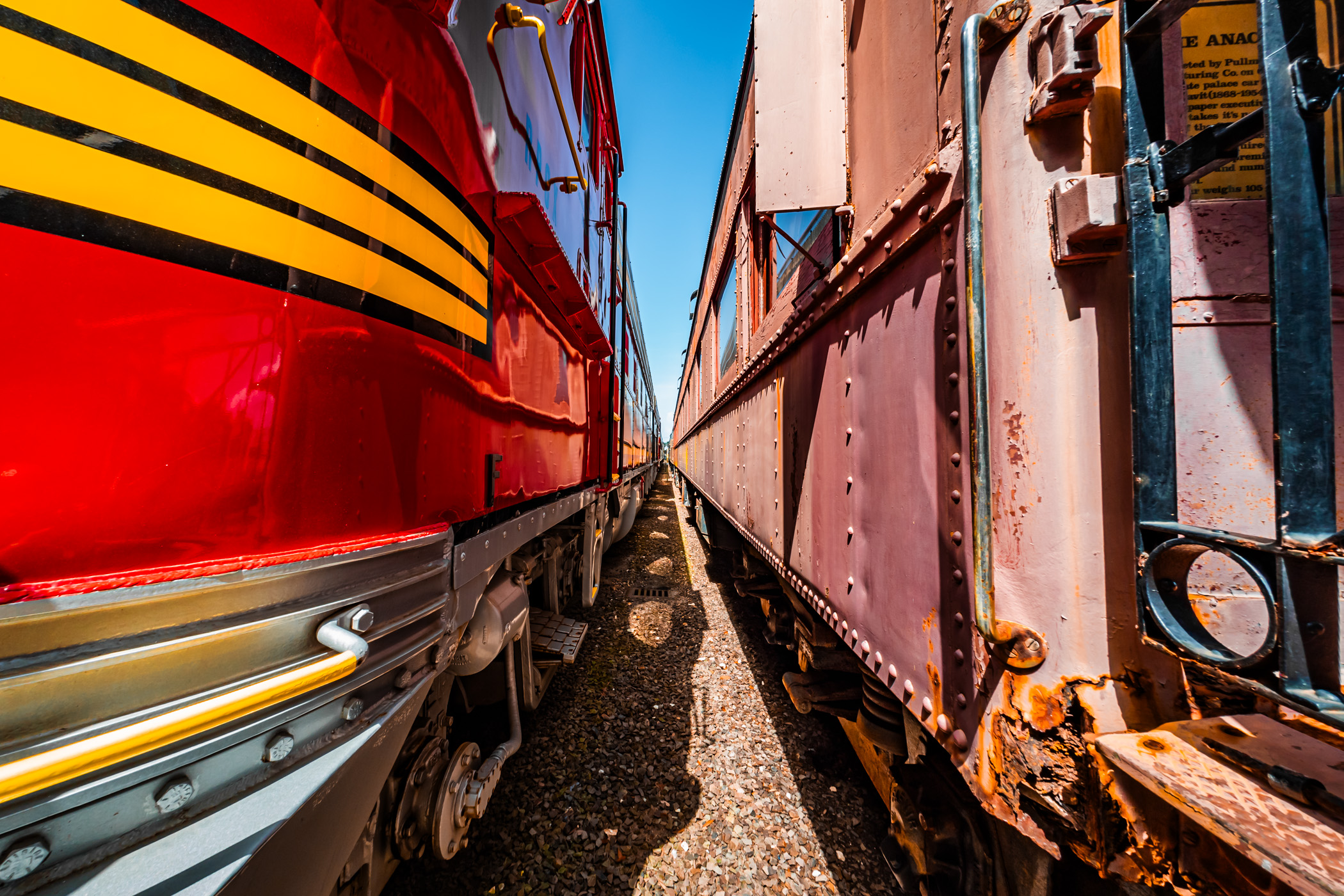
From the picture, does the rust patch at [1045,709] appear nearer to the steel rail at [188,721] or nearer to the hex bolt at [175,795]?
the steel rail at [188,721]

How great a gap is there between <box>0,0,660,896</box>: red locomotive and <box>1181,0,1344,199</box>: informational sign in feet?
5.67

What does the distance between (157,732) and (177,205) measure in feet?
2.53

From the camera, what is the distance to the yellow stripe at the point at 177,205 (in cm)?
63

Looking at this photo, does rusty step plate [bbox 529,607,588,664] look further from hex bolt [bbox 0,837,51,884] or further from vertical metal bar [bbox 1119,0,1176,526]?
vertical metal bar [bbox 1119,0,1176,526]

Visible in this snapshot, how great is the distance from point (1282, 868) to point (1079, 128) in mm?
1297

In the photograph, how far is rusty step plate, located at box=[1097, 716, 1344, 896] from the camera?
63cm

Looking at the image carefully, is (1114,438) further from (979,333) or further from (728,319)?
(728,319)

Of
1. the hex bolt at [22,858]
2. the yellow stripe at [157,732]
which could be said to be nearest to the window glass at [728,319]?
the yellow stripe at [157,732]

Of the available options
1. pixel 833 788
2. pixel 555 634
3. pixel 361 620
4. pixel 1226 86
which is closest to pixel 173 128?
pixel 361 620

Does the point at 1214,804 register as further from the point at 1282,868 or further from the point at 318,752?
the point at 318,752

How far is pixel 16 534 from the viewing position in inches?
24.0

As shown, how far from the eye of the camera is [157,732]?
0.58 m

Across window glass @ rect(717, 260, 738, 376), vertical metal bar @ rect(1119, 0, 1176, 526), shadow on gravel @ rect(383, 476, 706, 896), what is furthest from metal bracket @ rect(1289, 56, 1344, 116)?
window glass @ rect(717, 260, 738, 376)

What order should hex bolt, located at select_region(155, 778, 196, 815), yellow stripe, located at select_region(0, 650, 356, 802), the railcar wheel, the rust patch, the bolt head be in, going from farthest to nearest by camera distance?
the railcar wheel
the rust patch
the bolt head
hex bolt, located at select_region(155, 778, 196, 815)
yellow stripe, located at select_region(0, 650, 356, 802)
